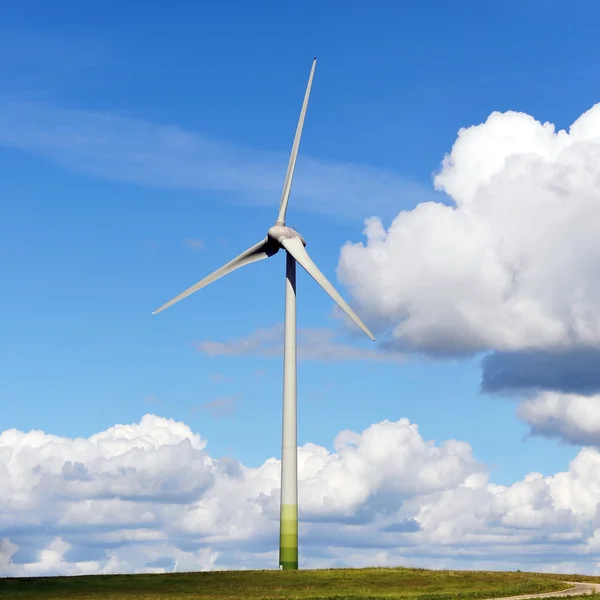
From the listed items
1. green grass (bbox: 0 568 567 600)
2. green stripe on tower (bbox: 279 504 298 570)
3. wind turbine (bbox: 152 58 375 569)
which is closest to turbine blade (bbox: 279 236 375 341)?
wind turbine (bbox: 152 58 375 569)

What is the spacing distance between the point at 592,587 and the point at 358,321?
39.3m

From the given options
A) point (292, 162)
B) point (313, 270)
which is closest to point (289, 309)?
point (313, 270)

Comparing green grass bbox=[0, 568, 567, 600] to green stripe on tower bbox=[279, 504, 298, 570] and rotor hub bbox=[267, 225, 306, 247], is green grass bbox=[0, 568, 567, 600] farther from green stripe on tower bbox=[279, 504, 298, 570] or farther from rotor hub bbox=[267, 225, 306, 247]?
rotor hub bbox=[267, 225, 306, 247]

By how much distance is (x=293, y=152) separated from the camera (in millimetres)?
136500

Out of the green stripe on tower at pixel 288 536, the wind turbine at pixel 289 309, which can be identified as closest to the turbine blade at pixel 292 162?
the wind turbine at pixel 289 309

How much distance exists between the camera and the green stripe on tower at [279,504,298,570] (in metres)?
120

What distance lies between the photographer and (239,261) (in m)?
133

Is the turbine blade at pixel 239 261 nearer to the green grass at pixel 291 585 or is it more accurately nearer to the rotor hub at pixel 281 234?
the rotor hub at pixel 281 234

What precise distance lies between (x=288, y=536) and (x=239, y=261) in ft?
111

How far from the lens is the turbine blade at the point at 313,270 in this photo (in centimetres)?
12701

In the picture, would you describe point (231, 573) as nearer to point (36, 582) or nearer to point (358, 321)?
point (36, 582)

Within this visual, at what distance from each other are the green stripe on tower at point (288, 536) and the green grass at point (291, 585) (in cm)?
467

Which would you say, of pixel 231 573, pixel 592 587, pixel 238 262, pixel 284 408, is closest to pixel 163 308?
pixel 238 262

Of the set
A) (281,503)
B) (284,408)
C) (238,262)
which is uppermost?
(238,262)
